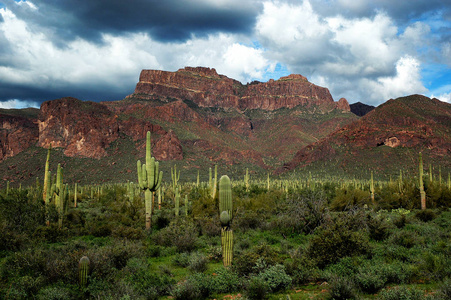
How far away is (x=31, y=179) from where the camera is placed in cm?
9169

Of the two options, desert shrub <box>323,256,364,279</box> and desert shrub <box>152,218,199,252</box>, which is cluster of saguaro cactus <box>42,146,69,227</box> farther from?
desert shrub <box>323,256,364,279</box>

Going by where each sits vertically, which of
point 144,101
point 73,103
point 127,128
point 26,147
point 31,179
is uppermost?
point 144,101

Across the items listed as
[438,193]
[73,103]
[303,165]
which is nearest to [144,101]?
[73,103]

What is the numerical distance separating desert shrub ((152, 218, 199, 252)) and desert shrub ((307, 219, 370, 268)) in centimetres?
597

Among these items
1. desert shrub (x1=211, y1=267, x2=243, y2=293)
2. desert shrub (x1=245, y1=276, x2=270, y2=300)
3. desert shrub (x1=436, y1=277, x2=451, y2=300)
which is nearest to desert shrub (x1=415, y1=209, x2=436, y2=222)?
desert shrub (x1=436, y1=277, x2=451, y2=300)

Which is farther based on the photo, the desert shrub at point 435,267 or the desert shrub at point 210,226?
the desert shrub at point 210,226

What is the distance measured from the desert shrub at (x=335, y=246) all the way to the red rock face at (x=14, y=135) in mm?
134559

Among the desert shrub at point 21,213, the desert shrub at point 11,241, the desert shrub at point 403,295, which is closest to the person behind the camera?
the desert shrub at point 403,295

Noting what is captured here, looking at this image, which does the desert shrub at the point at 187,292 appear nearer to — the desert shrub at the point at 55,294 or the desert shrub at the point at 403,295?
the desert shrub at the point at 55,294

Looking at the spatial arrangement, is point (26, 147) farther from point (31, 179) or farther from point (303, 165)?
point (303, 165)

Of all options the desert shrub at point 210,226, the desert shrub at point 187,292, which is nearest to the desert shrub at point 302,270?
the desert shrub at point 187,292

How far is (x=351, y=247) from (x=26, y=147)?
135m

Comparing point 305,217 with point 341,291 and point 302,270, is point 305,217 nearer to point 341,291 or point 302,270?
point 302,270

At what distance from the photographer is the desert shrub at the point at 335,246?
36.3 ft
